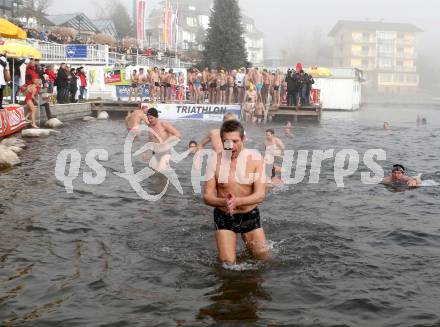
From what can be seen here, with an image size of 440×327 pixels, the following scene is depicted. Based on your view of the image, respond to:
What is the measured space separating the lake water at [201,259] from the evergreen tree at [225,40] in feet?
122

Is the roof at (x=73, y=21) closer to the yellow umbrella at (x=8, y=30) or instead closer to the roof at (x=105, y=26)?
the roof at (x=105, y=26)

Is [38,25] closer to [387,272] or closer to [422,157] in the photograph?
[422,157]

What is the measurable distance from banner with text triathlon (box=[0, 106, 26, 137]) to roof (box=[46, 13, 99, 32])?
145 ft

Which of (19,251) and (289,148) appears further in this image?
(289,148)

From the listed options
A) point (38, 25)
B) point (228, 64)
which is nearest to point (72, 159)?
point (228, 64)

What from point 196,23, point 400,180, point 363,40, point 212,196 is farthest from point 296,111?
point 196,23

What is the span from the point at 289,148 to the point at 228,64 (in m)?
30.9

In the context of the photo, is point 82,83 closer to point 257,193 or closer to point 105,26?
point 257,193

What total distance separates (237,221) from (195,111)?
65.9ft

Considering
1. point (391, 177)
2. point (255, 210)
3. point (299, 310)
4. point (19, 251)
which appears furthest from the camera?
point (391, 177)

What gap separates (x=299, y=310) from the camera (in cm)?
511

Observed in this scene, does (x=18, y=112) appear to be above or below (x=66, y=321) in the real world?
above

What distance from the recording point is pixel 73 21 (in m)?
60.2

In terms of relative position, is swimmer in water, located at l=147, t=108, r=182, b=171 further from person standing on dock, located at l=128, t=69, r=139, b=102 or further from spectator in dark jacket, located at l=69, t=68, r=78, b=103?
person standing on dock, located at l=128, t=69, r=139, b=102
